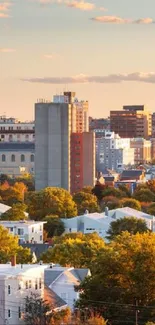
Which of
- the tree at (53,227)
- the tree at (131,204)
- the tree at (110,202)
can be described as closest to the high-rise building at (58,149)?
the tree at (110,202)

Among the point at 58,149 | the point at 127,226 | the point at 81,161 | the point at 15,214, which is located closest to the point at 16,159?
the point at 81,161

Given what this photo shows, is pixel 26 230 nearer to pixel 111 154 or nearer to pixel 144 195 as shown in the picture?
pixel 144 195

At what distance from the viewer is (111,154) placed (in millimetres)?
190375

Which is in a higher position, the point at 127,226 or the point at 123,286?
the point at 123,286

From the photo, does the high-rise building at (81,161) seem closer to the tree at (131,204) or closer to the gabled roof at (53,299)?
the tree at (131,204)

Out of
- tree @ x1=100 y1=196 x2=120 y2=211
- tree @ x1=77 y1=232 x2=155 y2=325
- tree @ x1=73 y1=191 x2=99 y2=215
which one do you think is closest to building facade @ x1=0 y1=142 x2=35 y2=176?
tree @ x1=100 y1=196 x2=120 y2=211

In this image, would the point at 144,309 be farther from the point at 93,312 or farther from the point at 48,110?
the point at 48,110

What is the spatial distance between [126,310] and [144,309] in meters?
0.93

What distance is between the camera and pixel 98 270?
145ft

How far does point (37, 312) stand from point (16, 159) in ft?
391

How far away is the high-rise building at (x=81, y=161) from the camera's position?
117125 mm

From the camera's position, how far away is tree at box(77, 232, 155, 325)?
4219 centimetres

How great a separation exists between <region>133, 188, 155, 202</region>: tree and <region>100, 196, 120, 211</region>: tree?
73.5 inches

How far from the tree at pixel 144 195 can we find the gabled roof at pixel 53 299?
5501 cm
